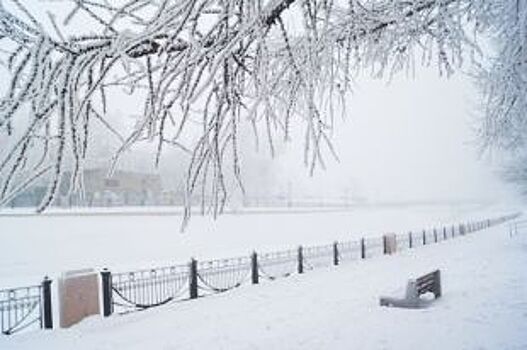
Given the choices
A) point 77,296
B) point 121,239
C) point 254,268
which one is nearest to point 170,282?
point 254,268

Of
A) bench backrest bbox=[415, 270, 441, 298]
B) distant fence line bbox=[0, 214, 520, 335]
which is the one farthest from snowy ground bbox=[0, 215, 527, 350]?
distant fence line bbox=[0, 214, 520, 335]

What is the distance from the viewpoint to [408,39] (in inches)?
195

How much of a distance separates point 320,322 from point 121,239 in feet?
79.8

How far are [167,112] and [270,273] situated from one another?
16.5 m

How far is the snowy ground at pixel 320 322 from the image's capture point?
26.0 feet

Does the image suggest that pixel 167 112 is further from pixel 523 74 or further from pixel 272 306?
pixel 272 306

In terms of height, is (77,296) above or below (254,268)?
above

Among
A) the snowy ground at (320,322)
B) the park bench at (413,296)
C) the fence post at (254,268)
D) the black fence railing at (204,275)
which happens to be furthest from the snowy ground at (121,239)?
the park bench at (413,296)

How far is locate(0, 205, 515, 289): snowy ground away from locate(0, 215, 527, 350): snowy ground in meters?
9.98

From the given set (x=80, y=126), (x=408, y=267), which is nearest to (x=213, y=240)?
(x=408, y=267)

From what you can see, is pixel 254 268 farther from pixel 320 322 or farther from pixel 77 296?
pixel 320 322

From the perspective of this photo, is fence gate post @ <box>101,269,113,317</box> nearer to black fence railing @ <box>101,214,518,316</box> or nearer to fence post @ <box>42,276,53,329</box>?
black fence railing @ <box>101,214,518,316</box>

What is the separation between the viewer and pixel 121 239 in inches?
1246

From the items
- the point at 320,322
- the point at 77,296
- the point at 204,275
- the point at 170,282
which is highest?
the point at 77,296
